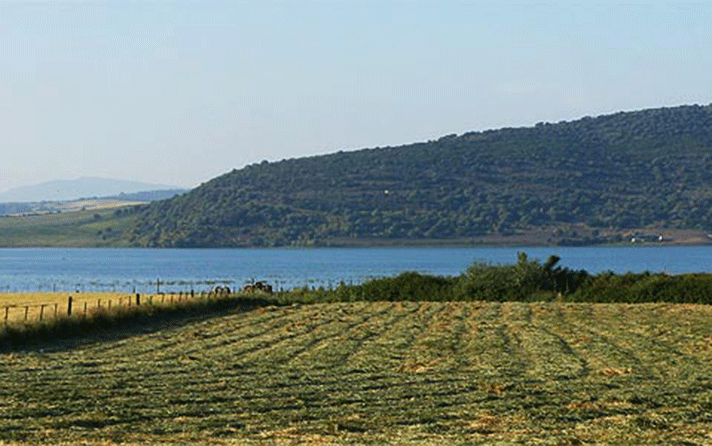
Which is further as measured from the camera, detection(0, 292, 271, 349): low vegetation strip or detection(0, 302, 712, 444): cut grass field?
detection(0, 292, 271, 349): low vegetation strip

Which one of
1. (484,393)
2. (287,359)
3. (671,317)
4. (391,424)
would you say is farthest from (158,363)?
(671,317)

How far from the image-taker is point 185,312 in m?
50.3

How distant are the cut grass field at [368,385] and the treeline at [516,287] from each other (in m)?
16.7

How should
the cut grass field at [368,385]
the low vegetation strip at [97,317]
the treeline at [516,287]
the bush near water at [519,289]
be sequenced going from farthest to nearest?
the treeline at [516,287] → the bush near water at [519,289] → the low vegetation strip at [97,317] → the cut grass field at [368,385]

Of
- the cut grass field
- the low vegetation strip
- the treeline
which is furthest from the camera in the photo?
the treeline

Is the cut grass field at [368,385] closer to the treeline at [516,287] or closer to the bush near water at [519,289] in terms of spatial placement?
the bush near water at [519,289]

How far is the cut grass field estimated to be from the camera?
→ 61.8 feet

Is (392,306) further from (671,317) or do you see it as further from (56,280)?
(56,280)

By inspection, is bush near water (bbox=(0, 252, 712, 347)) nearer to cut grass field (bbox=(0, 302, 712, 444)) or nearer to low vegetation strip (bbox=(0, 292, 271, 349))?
low vegetation strip (bbox=(0, 292, 271, 349))

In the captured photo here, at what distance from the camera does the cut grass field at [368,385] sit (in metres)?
18.8

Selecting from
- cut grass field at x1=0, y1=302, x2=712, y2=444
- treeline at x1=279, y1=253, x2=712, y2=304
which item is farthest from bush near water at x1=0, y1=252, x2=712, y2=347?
cut grass field at x1=0, y1=302, x2=712, y2=444

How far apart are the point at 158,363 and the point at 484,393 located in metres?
9.17

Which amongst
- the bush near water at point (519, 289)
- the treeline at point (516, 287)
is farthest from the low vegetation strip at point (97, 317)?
the treeline at point (516, 287)

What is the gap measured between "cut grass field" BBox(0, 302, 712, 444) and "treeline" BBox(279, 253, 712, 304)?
16.7m
